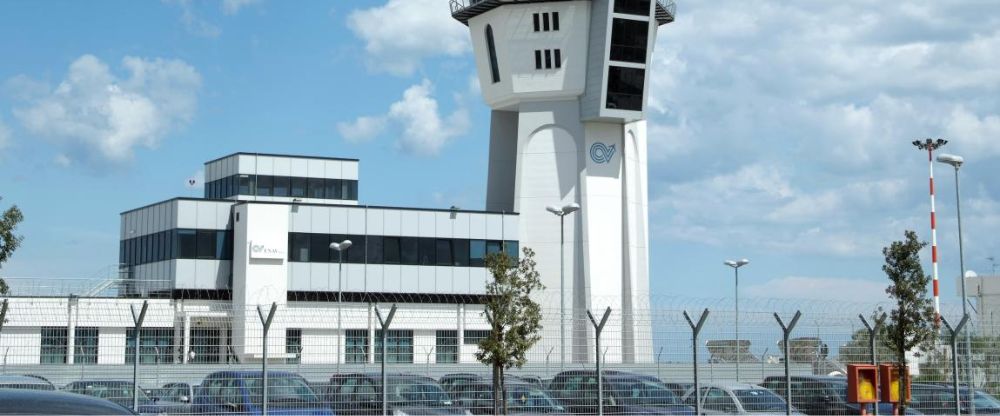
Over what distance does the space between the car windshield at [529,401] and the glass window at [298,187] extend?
181ft

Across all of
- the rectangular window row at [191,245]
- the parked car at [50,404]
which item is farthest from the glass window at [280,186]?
the parked car at [50,404]

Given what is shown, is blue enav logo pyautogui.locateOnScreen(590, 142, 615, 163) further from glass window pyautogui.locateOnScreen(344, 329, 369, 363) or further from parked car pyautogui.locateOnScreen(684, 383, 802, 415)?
parked car pyautogui.locateOnScreen(684, 383, 802, 415)

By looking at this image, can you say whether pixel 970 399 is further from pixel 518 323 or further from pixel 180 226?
pixel 180 226

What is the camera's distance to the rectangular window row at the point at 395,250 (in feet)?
181

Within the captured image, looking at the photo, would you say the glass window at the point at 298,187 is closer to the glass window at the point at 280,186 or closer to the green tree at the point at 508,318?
the glass window at the point at 280,186

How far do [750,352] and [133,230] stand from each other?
45142 millimetres

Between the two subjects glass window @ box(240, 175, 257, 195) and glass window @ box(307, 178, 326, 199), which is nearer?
glass window @ box(240, 175, 257, 195)

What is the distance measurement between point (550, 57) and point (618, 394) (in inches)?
1507

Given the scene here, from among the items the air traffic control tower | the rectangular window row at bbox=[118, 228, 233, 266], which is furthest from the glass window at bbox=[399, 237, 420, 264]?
the rectangular window row at bbox=[118, 228, 233, 266]

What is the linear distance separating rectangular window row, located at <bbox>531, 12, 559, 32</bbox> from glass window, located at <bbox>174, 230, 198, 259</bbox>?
1967cm

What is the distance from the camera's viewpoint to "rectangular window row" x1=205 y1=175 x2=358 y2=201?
246 feet

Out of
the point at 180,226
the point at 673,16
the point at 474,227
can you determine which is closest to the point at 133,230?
the point at 180,226

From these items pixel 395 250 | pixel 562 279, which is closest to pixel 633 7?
pixel 395 250

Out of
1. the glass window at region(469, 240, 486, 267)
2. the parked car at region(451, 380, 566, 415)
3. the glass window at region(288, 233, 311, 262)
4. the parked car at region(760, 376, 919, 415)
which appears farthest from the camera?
the glass window at region(469, 240, 486, 267)
